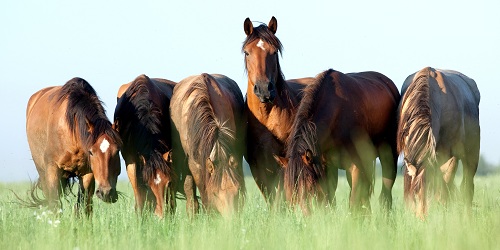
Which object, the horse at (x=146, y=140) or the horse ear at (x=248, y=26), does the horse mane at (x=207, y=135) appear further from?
the horse ear at (x=248, y=26)

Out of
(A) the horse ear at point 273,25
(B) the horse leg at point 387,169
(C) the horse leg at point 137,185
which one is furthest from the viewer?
(B) the horse leg at point 387,169

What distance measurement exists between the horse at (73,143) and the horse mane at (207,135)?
86 centimetres

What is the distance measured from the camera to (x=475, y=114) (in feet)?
35.8

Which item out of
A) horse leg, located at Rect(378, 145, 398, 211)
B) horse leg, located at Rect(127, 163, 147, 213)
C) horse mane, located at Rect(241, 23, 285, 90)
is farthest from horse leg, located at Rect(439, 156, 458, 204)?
horse leg, located at Rect(127, 163, 147, 213)

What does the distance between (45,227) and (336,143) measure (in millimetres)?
3823

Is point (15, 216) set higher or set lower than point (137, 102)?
lower

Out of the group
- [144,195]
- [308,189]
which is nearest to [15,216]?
[144,195]

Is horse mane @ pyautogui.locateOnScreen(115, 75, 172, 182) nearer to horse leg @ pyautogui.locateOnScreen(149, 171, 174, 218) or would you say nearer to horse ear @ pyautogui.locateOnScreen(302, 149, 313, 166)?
horse leg @ pyautogui.locateOnScreen(149, 171, 174, 218)

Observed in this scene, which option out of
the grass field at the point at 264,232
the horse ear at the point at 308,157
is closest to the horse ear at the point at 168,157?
the grass field at the point at 264,232

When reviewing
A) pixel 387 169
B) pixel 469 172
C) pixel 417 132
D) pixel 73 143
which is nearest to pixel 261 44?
pixel 417 132

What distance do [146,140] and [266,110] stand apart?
→ 4.96 feet

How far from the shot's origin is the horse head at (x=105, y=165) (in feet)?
28.3

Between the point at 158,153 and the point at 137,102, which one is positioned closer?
the point at 158,153

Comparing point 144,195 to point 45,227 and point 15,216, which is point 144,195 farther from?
point 45,227
